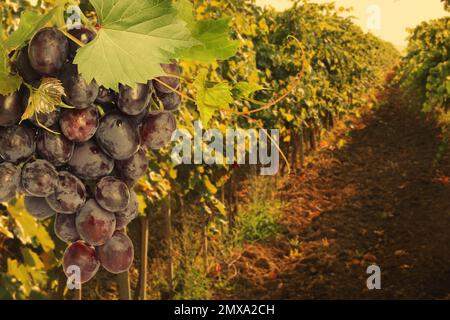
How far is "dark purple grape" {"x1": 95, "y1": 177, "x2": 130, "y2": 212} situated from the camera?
60cm

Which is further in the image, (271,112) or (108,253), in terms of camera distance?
(271,112)

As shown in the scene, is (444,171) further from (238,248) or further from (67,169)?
(67,169)

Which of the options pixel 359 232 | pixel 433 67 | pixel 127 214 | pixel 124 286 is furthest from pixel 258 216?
pixel 127 214

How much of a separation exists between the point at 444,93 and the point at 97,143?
896 centimetres

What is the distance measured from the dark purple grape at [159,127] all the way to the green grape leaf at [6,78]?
0.15 metres

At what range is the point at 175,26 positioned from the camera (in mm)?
435

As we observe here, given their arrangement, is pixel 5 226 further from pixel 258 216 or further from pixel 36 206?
pixel 258 216

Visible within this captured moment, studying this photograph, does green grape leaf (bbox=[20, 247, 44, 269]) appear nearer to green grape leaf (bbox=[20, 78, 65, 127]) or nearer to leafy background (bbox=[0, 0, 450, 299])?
leafy background (bbox=[0, 0, 450, 299])

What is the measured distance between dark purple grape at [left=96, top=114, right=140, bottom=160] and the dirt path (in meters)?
4.93

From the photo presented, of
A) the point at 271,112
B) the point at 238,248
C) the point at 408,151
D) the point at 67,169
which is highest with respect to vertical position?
the point at 408,151

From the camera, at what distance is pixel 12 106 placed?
0.50 m
